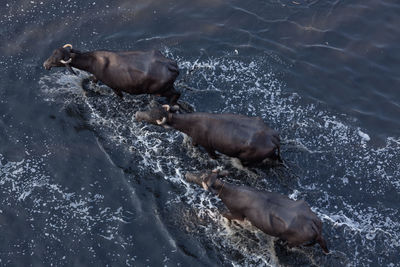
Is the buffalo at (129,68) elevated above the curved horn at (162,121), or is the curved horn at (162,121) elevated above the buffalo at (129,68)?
the buffalo at (129,68)

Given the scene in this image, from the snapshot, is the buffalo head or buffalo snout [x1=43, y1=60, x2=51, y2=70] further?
buffalo snout [x1=43, y1=60, x2=51, y2=70]

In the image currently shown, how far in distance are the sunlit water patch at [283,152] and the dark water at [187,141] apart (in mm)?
29

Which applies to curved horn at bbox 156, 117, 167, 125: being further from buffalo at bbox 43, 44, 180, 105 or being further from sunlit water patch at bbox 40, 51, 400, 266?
Answer: buffalo at bbox 43, 44, 180, 105

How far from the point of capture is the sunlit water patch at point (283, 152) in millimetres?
9875

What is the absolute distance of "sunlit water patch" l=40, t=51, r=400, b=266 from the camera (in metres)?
9.88

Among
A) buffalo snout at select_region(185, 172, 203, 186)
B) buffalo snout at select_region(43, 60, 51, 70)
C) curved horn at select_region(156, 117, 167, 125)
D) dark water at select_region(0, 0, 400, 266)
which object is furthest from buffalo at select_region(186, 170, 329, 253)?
buffalo snout at select_region(43, 60, 51, 70)

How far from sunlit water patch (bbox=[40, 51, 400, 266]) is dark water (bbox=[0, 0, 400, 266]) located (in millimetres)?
29

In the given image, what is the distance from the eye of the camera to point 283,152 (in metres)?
11.2

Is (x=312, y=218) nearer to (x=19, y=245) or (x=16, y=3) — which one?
(x=19, y=245)

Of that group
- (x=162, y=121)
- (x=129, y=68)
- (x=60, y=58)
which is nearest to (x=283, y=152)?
(x=162, y=121)

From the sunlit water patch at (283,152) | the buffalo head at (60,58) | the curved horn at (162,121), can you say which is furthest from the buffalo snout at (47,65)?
the curved horn at (162,121)

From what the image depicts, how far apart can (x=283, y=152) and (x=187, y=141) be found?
2.21m

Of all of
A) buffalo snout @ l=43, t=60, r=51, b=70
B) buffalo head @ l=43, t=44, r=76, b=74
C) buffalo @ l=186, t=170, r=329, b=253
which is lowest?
buffalo @ l=186, t=170, r=329, b=253

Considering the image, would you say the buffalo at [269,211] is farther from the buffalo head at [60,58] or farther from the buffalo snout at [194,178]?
the buffalo head at [60,58]
